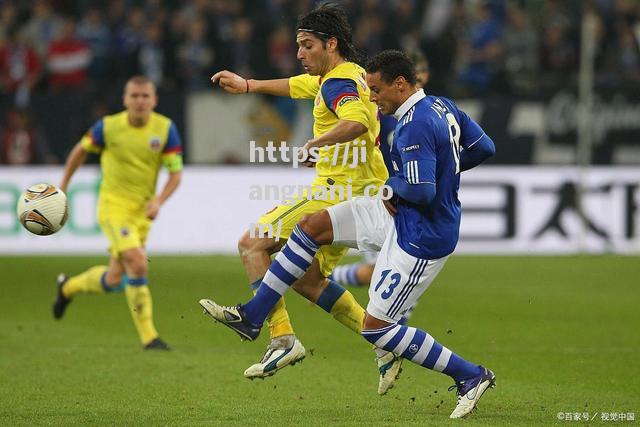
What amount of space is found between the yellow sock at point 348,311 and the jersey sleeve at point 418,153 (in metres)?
1.65

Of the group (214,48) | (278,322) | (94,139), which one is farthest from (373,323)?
(214,48)

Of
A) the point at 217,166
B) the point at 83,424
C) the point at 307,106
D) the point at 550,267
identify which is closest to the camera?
the point at 83,424

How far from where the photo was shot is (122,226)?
11203 mm

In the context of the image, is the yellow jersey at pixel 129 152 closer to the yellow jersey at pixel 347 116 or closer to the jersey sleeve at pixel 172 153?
the jersey sleeve at pixel 172 153

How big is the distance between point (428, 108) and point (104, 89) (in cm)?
1247

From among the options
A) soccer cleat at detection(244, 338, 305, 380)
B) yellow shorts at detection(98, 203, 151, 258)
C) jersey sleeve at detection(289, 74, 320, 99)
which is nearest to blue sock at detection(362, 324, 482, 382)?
soccer cleat at detection(244, 338, 305, 380)

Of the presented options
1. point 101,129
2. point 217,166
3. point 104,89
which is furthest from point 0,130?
point 101,129

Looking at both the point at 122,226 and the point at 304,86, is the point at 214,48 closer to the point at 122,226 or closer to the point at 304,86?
the point at 122,226

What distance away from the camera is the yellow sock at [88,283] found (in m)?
11.7

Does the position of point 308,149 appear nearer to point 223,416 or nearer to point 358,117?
point 358,117

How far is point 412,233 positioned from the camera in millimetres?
7355

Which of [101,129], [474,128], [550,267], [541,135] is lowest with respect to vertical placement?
[550,267]

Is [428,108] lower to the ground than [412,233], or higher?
higher

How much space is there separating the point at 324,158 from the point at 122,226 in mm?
3534
